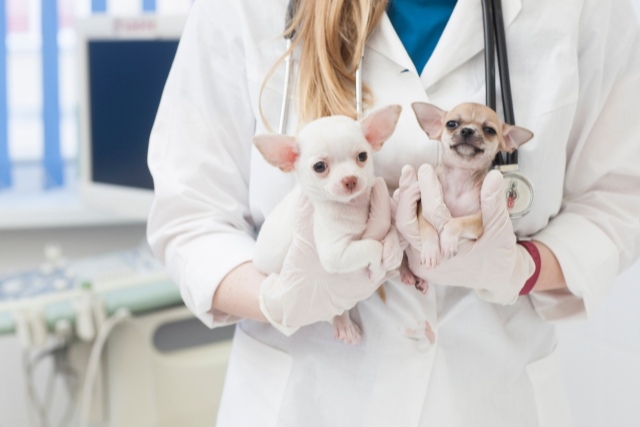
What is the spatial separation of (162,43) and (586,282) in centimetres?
121

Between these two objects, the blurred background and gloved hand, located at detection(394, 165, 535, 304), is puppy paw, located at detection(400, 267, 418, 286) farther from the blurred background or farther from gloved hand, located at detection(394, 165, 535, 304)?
the blurred background

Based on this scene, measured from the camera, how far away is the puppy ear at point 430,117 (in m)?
0.77

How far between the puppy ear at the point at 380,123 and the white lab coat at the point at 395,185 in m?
0.13

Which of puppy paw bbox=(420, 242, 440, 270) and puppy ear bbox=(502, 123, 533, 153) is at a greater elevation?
puppy ear bbox=(502, 123, 533, 153)

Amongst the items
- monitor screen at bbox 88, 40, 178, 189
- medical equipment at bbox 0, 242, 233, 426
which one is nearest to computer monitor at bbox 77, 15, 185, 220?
monitor screen at bbox 88, 40, 178, 189

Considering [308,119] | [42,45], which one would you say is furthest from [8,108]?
[308,119]

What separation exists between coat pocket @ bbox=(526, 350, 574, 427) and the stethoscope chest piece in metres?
0.22

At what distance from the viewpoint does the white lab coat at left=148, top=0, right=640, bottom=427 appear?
3.03ft

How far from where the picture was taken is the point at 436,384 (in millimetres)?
929

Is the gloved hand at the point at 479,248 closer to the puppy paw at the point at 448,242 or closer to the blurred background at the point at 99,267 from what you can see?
the puppy paw at the point at 448,242

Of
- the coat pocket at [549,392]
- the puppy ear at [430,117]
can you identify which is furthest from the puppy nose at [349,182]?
the coat pocket at [549,392]

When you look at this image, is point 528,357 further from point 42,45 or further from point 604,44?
point 42,45

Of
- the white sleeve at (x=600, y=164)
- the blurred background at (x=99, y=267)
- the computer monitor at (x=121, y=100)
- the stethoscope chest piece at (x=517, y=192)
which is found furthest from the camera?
the computer monitor at (x=121, y=100)

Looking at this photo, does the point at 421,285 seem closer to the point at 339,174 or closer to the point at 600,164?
the point at 339,174
